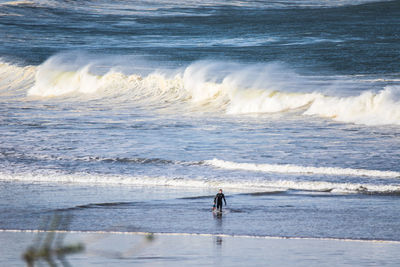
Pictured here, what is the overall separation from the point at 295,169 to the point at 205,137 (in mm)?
6094

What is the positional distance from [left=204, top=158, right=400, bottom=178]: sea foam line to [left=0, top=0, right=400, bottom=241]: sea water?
1.8 inches

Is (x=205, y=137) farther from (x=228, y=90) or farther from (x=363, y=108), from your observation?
(x=228, y=90)

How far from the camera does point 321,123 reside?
1010 inches

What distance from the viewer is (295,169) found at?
1722cm

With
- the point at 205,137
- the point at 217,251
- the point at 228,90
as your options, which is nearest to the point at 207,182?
the point at 217,251

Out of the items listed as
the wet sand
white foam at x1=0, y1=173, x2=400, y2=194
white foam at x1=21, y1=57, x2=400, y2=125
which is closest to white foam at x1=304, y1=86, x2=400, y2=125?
white foam at x1=21, y1=57, x2=400, y2=125

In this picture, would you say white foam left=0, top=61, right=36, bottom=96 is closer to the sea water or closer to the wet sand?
the sea water

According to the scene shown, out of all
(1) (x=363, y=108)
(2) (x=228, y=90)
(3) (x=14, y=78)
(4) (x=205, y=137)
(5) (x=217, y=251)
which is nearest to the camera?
(5) (x=217, y=251)

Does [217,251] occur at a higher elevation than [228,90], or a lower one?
lower

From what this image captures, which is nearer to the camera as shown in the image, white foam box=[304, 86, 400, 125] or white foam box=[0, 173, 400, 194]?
white foam box=[0, 173, 400, 194]

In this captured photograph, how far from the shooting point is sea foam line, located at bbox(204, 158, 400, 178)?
53.9 feet

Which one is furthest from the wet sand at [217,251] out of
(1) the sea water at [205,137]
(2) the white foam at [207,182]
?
(2) the white foam at [207,182]

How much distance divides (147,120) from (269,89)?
731 centimetres

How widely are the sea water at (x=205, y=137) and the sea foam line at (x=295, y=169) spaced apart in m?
0.05
